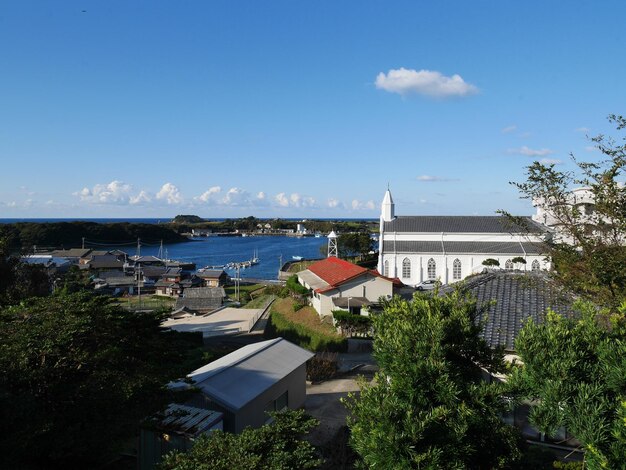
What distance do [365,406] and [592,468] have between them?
313 centimetres

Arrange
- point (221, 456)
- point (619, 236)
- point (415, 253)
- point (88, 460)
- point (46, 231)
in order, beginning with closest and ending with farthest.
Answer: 1. point (221, 456)
2. point (88, 460)
3. point (619, 236)
4. point (415, 253)
5. point (46, 231)

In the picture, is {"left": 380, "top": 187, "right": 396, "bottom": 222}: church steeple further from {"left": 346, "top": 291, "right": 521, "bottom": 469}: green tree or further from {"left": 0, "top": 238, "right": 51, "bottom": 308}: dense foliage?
{"left": 346, "top": 291, "right": 521, "bottom": 469}: green tree

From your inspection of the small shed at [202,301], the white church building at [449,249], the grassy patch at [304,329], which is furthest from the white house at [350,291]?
the small shed at [202,301]

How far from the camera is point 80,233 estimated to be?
496 ft

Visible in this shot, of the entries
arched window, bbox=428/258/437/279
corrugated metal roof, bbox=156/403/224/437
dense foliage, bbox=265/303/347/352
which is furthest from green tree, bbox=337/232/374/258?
corrugated metal roof, bbox=156/403/224/437

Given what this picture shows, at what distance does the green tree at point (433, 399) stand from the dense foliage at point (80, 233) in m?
138

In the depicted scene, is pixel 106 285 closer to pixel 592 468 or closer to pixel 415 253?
pixel 415 253

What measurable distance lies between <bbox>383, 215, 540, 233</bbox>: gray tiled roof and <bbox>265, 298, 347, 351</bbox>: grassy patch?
23.4 m

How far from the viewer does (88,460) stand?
24.1ft

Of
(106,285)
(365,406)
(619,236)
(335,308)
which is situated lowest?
(106,285)

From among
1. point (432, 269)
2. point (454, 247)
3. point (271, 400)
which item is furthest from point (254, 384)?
point (454, 247)

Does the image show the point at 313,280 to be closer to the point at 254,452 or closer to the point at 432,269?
the point at 432,269

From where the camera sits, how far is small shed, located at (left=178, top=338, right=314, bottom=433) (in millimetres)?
11883

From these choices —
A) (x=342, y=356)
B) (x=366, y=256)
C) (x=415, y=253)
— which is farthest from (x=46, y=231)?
(x=342, y=356)
